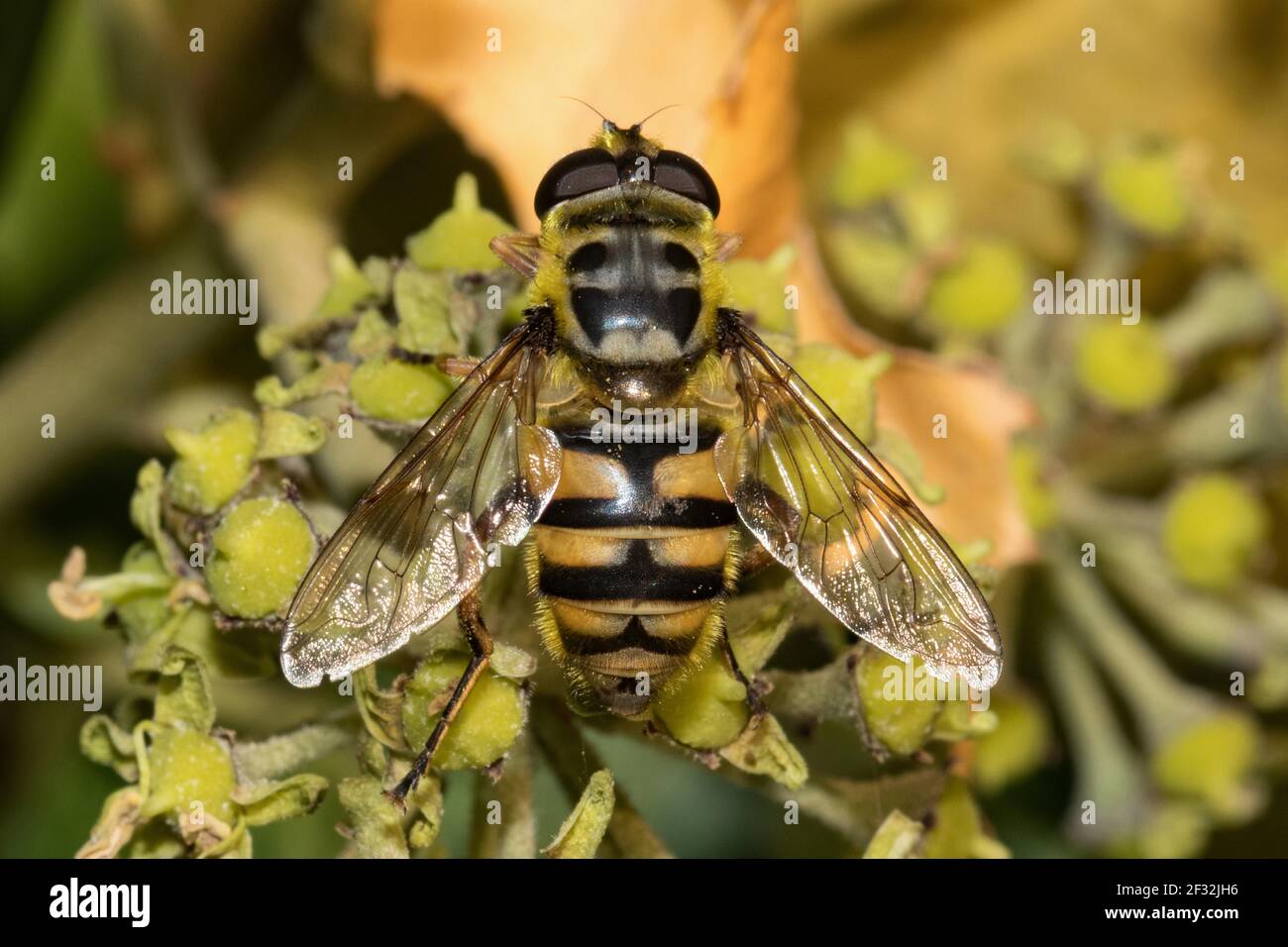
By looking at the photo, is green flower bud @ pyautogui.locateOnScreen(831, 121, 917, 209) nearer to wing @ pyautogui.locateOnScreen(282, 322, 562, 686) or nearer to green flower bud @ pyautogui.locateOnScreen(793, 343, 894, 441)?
green flower bud @ pyautogui.locateOnScreen(793, 343, 894, 441)

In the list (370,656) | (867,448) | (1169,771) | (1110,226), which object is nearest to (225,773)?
(370,656)

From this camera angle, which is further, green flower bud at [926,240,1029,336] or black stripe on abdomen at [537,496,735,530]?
green flower bud at [926,240,1029,336]

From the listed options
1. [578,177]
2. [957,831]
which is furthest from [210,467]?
[957,831]

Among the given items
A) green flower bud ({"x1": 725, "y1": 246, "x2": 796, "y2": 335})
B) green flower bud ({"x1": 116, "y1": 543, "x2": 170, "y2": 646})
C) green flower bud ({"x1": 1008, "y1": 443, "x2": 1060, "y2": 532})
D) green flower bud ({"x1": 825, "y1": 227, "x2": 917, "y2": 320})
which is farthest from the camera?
green flower bud ({"x1": 825, "y1": 227, "x2": 917, "y2": 320})

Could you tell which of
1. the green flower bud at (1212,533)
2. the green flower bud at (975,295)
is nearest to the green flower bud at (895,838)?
the green flower bud at (1212,533)

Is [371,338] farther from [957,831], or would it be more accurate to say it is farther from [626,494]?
[957,831]

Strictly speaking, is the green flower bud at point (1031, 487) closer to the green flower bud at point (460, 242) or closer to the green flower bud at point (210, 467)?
the green flower bud at point (460, 242)

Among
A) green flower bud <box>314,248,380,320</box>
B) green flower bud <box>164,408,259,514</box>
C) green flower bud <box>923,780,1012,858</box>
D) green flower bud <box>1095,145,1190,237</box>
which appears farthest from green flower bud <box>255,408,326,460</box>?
green flower bud <box>1095,145,1190,237</box>
